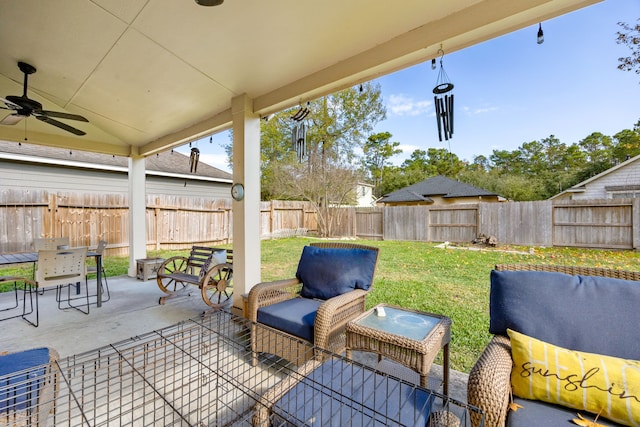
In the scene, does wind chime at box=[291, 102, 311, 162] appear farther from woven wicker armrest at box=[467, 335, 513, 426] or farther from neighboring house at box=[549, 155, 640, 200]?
neighboring house at box=[549, 155, 640, 200]

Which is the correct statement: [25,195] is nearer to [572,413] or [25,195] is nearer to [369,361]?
[369,361]

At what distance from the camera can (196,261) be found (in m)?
4.37

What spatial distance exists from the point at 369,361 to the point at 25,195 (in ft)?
27.4

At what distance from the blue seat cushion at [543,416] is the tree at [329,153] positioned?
9462mm

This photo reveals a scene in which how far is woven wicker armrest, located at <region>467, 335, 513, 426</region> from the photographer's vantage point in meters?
1.11

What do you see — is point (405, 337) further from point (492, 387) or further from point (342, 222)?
point (342, 222)

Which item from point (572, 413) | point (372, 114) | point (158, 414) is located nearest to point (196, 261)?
point (158, 414)

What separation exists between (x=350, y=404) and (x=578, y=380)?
3.18 feet

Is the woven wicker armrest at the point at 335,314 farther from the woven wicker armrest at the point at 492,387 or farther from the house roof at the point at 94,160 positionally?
the house roof at the point at 94,160

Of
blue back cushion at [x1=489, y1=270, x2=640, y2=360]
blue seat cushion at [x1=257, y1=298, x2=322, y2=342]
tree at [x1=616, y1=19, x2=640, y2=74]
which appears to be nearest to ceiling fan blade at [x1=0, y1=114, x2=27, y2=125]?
blue seat cushion at [x1=257, y1=298, x2=322, y2=342]

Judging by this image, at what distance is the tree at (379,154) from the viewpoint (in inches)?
586

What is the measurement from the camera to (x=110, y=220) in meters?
7.49

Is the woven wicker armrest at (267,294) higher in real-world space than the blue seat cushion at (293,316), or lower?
higher

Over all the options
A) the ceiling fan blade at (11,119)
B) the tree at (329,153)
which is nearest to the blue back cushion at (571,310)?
the ceiling fan blade at (11,119)
